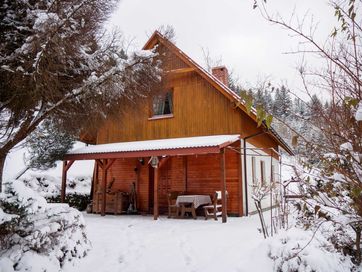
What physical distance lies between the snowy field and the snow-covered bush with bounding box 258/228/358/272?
0.67ft

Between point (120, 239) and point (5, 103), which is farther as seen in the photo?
point (120, 239)

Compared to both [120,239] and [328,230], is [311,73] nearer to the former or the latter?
[328,230]

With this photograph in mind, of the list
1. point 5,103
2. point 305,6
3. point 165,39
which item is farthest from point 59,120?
point 305,6

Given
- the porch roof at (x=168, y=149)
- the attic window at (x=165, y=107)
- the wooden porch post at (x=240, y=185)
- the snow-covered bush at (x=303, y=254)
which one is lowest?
the snow-covered bush at (x=303, y=254)

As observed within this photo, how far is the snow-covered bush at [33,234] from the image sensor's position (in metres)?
4.49

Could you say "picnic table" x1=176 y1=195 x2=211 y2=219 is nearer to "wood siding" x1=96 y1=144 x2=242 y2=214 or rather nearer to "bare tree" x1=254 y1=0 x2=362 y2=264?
"wood siding" x1=96 y1=144 x2=242 y2=214

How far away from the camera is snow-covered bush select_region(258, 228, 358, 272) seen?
4289 mm

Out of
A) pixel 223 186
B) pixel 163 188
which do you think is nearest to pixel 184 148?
pixel 223 186

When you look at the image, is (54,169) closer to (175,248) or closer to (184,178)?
(184,178)

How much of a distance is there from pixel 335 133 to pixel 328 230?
12.2ft

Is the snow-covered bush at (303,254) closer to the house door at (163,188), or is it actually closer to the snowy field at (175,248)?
the snowy field at (175,248)

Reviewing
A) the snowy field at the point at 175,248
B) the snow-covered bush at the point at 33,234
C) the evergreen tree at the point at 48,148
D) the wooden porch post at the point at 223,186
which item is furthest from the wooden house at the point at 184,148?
the snow-covered bush at the point at 33,234

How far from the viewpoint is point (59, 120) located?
5688mm

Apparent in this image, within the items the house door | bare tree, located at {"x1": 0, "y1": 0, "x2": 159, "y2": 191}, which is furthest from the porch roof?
bare tree, located at {"x1": 0, "y1": 0, "x2": 159, "y2": 191}
